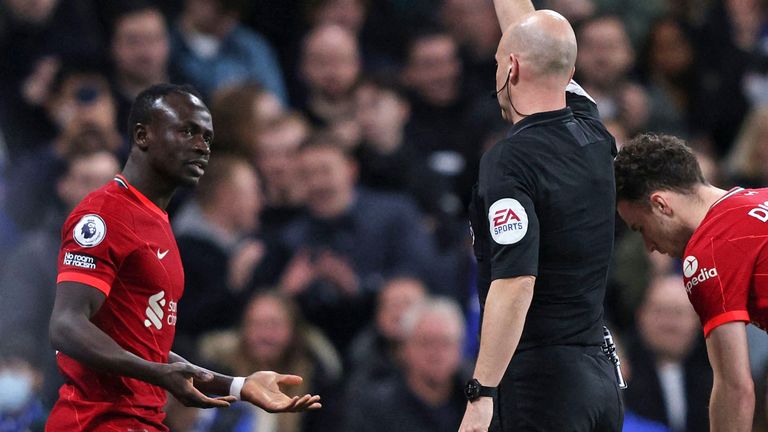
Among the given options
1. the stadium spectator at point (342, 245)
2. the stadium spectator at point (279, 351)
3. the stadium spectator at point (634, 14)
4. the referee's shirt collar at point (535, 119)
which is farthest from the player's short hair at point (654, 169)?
the stadium spectator at point (634, 14)

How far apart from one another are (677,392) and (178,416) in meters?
3.30

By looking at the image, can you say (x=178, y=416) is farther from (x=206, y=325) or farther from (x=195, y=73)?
(x=195, y=73)

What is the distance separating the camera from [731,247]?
4738 millimetres

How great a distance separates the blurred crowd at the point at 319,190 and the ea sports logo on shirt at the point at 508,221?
350 cm

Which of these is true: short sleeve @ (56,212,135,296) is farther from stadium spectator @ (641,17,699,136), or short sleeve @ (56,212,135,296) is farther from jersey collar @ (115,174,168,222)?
stadium spectator @ (641,17,699,136)

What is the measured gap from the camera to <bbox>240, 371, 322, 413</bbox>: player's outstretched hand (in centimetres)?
448

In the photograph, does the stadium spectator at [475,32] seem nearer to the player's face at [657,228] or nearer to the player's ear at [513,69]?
the player's face at [657,228]

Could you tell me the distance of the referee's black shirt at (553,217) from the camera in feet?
14.8

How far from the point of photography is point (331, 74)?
32.5 ft

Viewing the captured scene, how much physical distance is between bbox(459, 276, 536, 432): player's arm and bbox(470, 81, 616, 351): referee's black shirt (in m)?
0.07

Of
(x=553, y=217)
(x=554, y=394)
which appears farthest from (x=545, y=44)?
(x=554, y=394)

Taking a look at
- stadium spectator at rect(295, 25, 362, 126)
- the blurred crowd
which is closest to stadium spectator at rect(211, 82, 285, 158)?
the blurred crowd

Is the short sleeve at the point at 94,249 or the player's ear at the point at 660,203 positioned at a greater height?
the short sleeve at the point at 94,249

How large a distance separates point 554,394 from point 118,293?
5.15 feet
